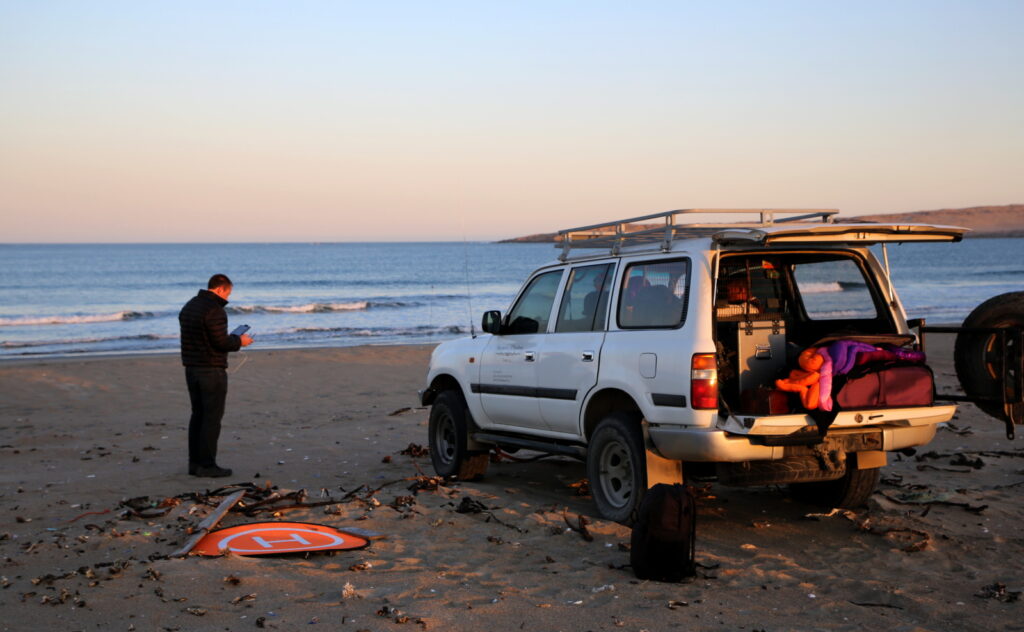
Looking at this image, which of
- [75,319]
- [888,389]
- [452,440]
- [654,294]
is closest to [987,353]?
[888,389]

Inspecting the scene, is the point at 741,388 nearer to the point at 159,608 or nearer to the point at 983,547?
the point at 983,547

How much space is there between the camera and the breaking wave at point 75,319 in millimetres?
35656

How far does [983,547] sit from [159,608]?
5000 millimetres

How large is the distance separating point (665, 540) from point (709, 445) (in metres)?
0.79

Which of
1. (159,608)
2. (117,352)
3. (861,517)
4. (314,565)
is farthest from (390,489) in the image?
(117,352)

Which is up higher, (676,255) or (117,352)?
(676,255)

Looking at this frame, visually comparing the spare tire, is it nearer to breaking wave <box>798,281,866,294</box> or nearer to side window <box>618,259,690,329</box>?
breaking wave <box>798,281,866,294</box>

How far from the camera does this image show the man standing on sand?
921cm

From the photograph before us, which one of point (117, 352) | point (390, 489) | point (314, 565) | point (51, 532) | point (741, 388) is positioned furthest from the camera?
point (117, 352)

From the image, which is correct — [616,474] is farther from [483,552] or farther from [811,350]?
[811,350]

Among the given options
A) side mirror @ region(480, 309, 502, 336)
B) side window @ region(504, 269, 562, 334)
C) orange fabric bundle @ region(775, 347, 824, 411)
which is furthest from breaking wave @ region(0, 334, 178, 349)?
orange fabric bundle @ region(775, 347, 824, 411)

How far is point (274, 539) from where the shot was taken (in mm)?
6480

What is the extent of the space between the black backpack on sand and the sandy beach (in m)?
0.11

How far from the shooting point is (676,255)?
21.6 feet
